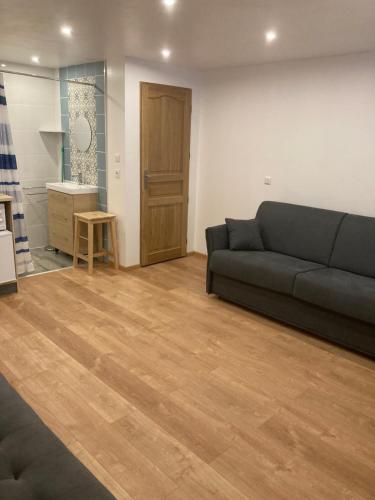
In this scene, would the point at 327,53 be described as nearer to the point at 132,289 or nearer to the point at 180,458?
the point at 132,289

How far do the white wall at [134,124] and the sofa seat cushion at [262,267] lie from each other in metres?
1.24

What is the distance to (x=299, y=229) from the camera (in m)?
3.99

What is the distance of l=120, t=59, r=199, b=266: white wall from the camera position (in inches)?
174

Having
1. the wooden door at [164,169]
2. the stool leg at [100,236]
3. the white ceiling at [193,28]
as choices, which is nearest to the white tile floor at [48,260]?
the stool leg at [100,236]

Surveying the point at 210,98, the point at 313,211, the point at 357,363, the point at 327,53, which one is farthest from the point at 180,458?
the point at 210,98

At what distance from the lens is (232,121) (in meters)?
4.87

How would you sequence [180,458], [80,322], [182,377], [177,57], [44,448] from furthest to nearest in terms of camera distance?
[177,57]
[80,322]
[182,377]
[180,458]
[44,448]

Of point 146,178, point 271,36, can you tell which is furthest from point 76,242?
point 271,36

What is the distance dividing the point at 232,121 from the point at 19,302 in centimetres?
308

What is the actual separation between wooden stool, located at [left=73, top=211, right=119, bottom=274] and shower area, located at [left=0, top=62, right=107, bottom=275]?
26cm

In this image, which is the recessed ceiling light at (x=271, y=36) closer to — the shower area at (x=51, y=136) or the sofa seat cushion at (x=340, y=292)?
the sofa seat cushion at (x=340, y=292)

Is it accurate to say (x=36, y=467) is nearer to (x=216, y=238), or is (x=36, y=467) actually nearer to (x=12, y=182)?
(x=216, y=238)

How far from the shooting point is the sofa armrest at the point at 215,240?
4.02 metres

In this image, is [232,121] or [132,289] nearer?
[132,289]
